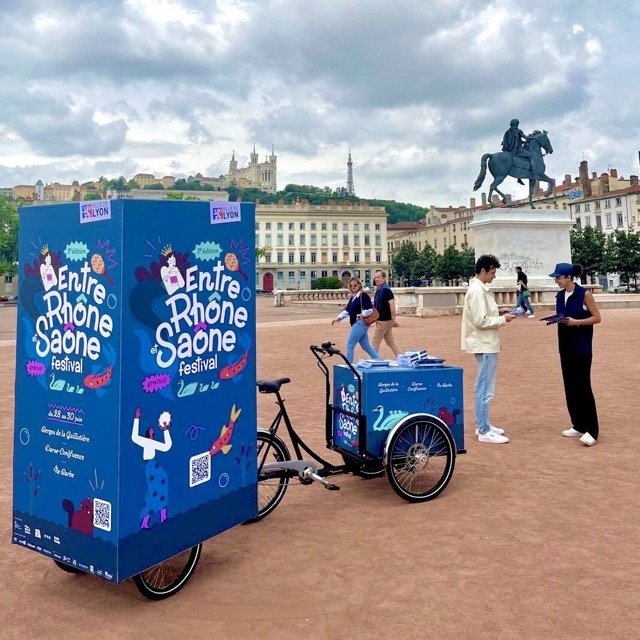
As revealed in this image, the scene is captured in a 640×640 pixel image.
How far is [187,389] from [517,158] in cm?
2819

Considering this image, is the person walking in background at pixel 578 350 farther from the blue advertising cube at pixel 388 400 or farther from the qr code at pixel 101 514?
the qr code at pixel 101 514

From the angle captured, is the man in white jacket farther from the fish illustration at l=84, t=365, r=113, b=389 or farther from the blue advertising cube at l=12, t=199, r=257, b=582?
the fish illustration at l=84, t=365, r=113, b=389

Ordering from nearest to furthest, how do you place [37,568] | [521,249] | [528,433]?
1. [37,568]
2. [528,433]
3. [521,249]

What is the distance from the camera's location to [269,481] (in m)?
4.62

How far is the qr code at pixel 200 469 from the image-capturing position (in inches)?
138

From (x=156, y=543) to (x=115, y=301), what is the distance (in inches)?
53.7

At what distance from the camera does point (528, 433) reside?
7.01m

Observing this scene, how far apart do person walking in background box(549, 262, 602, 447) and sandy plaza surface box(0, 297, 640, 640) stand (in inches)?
14.9

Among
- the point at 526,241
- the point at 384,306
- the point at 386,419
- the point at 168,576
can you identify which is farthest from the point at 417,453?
the point at 526,241

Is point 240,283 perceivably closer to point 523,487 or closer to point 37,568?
point 37,568

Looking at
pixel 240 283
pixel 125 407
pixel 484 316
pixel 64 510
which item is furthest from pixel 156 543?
pixel 484 316

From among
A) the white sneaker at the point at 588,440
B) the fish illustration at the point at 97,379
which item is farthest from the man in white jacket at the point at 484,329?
the fish illustration at the point at 97,379

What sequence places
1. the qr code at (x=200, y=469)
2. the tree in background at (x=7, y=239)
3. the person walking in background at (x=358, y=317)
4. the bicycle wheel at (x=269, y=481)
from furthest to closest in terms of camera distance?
the tree in background at (x=7, y=239)
the person walking in background at (x=358, y=317)
the bicycle wheel at (x=269, y=481)
the qr code at (x=200, y=469)

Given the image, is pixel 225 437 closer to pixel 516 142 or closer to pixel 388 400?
pixel 388 400
